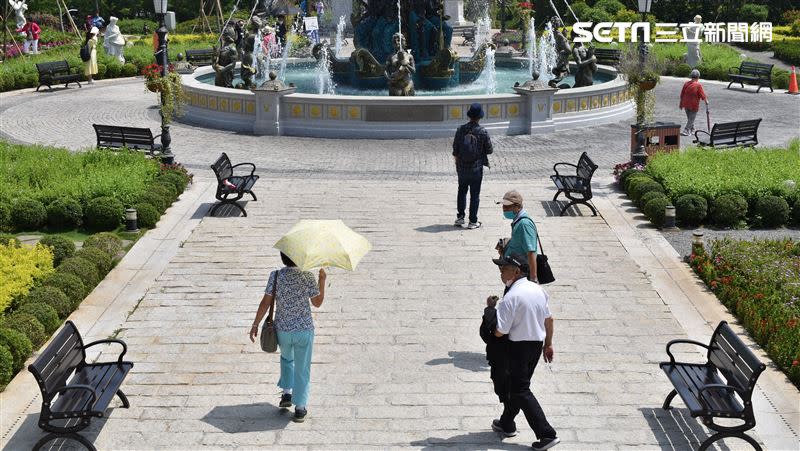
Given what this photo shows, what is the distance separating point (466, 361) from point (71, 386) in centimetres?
402

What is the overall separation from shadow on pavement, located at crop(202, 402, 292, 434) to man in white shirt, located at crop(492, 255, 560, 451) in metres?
2.12

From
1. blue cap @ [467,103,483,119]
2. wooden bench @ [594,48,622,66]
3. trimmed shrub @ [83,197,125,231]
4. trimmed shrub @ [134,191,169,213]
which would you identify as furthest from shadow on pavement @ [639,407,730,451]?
wooden bench @ [594,48,622,66]

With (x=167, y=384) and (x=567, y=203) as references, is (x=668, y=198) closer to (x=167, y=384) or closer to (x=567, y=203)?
(x=567, y=203)

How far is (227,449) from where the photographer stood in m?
8.64

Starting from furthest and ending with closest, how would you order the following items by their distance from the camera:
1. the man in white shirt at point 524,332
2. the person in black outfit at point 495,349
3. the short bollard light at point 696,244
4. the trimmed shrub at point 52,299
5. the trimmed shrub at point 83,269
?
the short bollard light at point 696,244 < the trimmed shrub at point 83,269 < the trimmed shrub at point 52,299 < the person in black outfit at point 495,349 < the man in white shirt at point 524,332

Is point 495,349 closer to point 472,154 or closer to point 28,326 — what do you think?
point 28,326

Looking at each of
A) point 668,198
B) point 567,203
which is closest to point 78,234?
point 567,203

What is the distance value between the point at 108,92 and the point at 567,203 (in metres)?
20.2

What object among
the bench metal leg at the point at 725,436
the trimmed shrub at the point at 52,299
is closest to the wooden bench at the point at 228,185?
the trimmed shrub at the point at 52,299

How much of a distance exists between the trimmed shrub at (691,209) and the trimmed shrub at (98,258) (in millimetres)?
8545

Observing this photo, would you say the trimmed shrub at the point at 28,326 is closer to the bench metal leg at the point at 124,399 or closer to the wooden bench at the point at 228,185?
the bench metal leg at the point at 124,399

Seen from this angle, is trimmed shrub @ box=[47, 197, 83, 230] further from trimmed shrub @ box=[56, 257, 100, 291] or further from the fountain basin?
the fountain basin

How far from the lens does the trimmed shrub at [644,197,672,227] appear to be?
15945 millimetres

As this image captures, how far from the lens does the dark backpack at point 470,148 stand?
14820 mm
